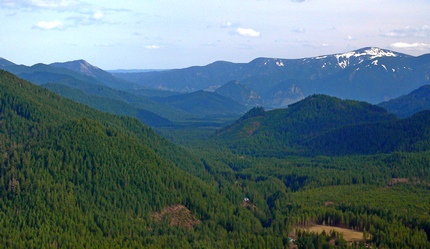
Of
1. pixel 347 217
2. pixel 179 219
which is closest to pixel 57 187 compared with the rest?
pixel 179 219

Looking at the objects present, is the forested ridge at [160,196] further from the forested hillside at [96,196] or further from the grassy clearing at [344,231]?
the grassy clearing at [344,231]

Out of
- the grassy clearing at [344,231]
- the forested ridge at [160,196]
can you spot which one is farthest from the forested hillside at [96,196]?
the grassy clearing at [344,231]

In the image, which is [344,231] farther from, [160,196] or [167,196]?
[160,196]

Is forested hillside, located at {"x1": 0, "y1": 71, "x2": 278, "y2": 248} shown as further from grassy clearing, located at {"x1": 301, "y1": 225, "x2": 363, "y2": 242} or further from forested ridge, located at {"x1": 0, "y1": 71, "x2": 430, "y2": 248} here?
grassy clearing, located at {"x1": 301, "y1": 225, "x2": 363, "y2": 242}

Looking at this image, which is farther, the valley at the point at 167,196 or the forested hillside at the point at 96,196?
the valley at the point at 167,196

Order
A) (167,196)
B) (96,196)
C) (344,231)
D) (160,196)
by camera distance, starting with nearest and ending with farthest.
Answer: (344,231) < (96,196) < (160,196) < (167,196)

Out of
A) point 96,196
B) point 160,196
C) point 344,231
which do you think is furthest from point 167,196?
point 344,231

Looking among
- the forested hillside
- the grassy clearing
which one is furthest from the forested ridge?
the grassy clearing

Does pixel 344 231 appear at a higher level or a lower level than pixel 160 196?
lower
